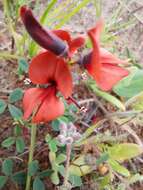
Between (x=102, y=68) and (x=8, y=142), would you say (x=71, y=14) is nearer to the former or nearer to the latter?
(x=8, y=142)

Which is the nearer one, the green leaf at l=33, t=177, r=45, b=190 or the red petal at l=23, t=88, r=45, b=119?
the red petal at l=23, t=88, r=45, b=119

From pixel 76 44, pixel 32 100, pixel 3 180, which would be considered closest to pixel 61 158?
pixel 3 180

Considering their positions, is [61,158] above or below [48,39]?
below

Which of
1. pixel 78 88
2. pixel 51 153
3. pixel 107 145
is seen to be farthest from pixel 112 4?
pixel 51 153

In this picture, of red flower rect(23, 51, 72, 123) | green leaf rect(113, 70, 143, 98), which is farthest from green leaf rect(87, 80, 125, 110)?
red flower rect(23, 51, 72, 123)

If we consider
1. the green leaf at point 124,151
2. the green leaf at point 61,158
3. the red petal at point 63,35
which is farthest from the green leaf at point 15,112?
the red petal at point 63,35

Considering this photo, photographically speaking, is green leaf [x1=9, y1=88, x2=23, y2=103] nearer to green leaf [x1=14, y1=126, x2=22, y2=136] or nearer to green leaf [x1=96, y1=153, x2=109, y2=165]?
green leaf [x1=14, y1=126, x2=22, y2=136]

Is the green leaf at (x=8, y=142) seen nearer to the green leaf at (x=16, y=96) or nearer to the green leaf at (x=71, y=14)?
the green leaf at (x=16, y=96)

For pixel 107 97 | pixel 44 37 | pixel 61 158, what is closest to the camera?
pixel 44 37
